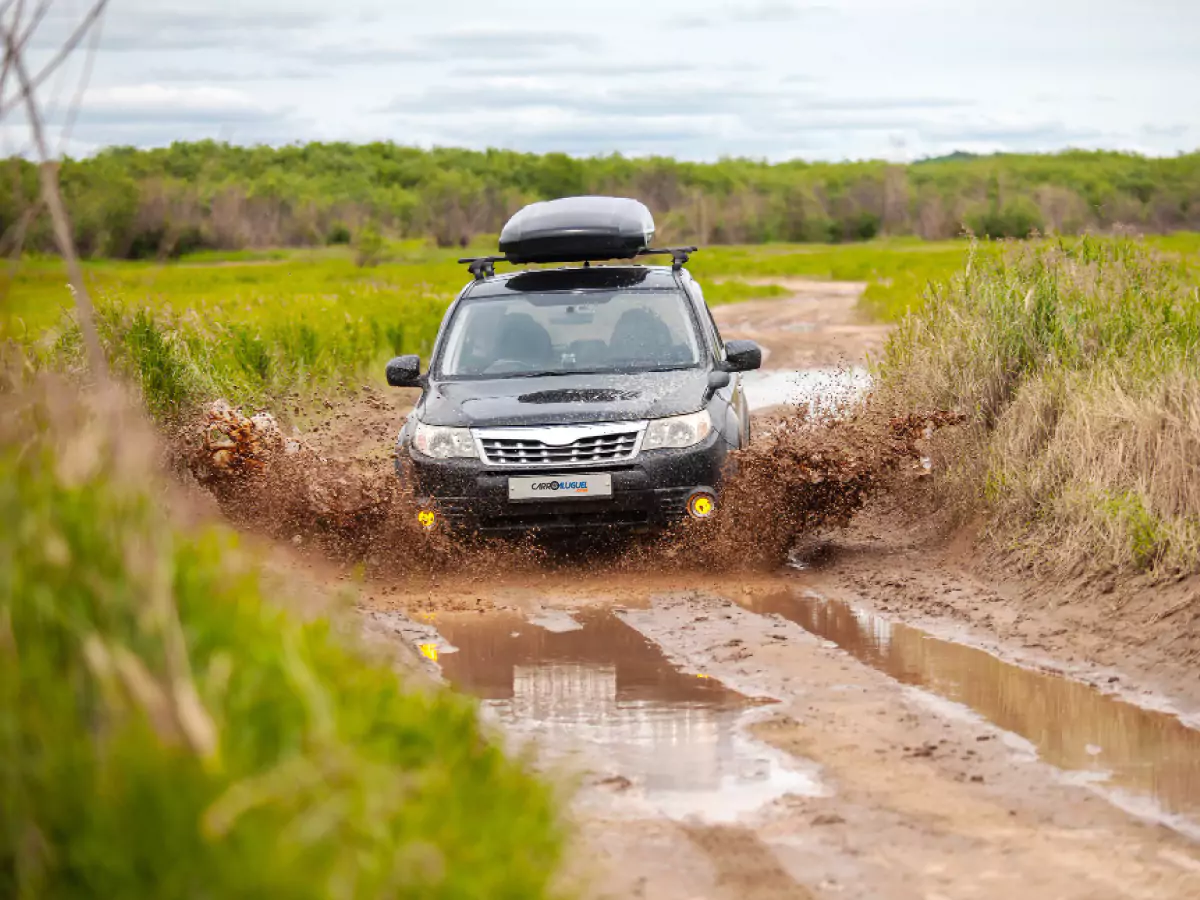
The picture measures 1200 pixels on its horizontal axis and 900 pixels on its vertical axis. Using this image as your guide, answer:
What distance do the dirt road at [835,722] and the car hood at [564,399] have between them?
0.99 m

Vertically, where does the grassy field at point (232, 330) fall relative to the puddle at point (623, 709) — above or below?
above

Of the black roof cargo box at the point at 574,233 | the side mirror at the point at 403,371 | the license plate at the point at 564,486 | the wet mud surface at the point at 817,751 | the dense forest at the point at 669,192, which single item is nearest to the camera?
the wet mud surface at the point at 817,751

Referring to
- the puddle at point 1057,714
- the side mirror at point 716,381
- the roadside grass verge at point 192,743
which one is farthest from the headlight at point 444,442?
the roadside grass verge at point 192,743

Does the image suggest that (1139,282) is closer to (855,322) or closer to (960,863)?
(960,863)

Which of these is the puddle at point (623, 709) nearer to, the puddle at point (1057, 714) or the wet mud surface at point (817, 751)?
the wet mud surface at point (817, 751)

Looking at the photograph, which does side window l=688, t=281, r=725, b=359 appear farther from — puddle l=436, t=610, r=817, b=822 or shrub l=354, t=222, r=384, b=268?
shrub l=354, t=222, r=384, b=268

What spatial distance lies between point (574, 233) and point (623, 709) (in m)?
4.96

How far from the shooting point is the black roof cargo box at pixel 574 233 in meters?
11.5

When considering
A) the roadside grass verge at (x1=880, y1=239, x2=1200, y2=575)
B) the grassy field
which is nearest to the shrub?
the grassy field

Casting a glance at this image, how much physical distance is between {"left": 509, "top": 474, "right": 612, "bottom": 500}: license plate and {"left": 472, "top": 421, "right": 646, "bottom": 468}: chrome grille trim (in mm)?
77

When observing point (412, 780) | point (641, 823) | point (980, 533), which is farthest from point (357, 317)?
point (412, 780)

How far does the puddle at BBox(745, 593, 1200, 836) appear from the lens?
6.00 meters

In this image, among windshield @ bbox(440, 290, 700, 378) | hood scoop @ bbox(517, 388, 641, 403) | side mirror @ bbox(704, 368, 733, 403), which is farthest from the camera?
windshield @ bbox(440, 290, 700, 378)

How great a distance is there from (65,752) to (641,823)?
9.54 feet
